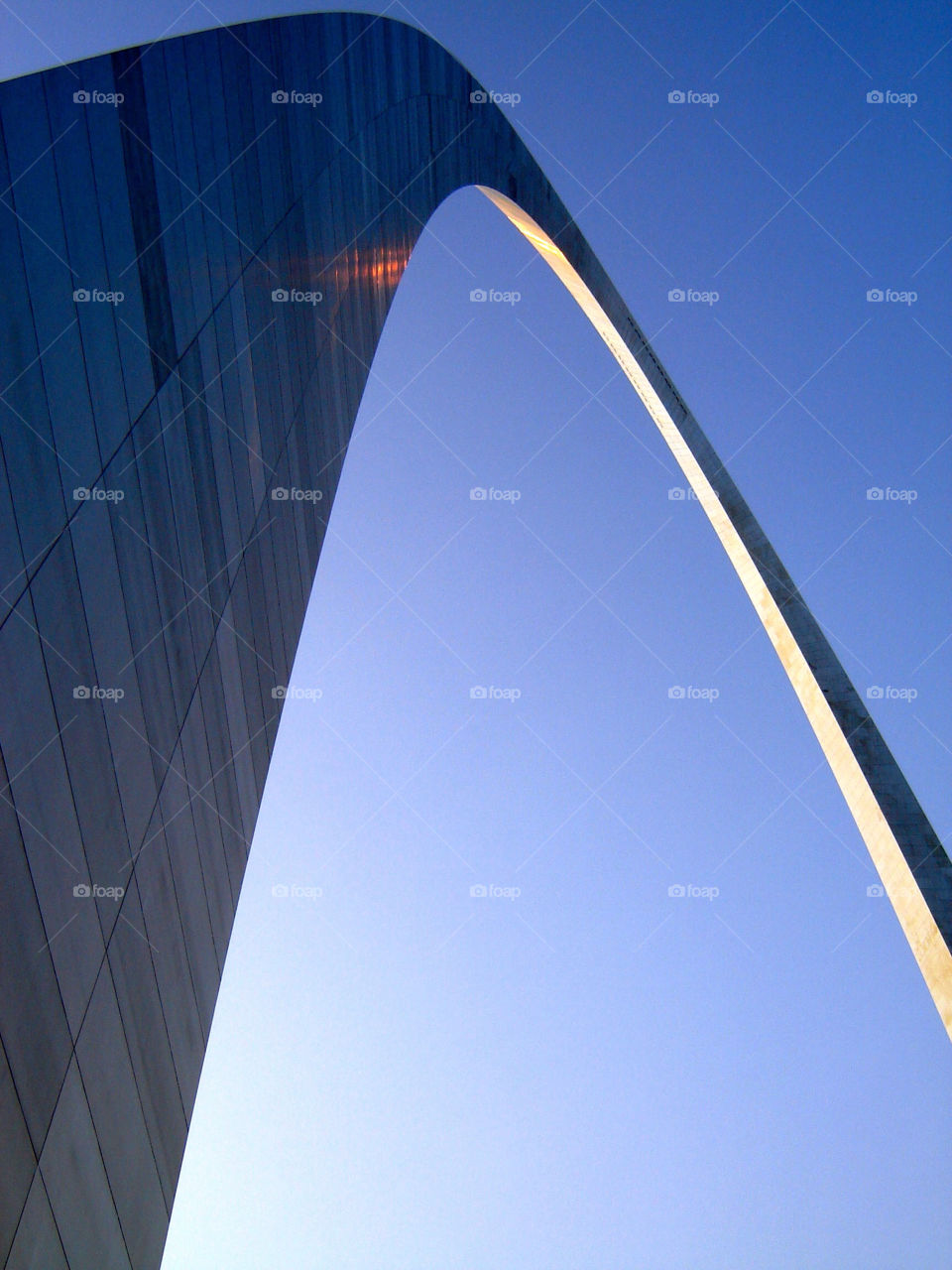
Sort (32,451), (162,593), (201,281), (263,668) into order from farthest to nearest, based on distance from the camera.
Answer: (263,668)
(201,281)
(162,593)
(32,451)

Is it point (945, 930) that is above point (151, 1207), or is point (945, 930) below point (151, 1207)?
above

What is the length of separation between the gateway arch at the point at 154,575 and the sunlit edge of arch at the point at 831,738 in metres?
0.06

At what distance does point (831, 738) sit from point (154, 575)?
855cm

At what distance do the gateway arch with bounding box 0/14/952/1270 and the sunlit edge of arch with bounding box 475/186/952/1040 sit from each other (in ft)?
0.19

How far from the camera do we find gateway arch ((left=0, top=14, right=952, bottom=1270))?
6.18 m

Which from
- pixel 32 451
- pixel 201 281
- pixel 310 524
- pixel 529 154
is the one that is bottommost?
pixel 32 451

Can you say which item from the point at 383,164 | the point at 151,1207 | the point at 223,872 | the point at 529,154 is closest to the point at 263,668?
the point at 223,872

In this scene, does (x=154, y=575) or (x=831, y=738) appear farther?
(x=831, y=738)

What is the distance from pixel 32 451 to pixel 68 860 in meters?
2.66

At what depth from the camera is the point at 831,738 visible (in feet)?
42.3

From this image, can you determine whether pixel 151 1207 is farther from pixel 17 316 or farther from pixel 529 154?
pixel 529 154

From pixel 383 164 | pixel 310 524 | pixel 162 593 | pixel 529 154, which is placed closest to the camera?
pixel 162 593

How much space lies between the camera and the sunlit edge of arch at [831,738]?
33.3ft

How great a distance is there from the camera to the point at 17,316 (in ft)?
20.0
